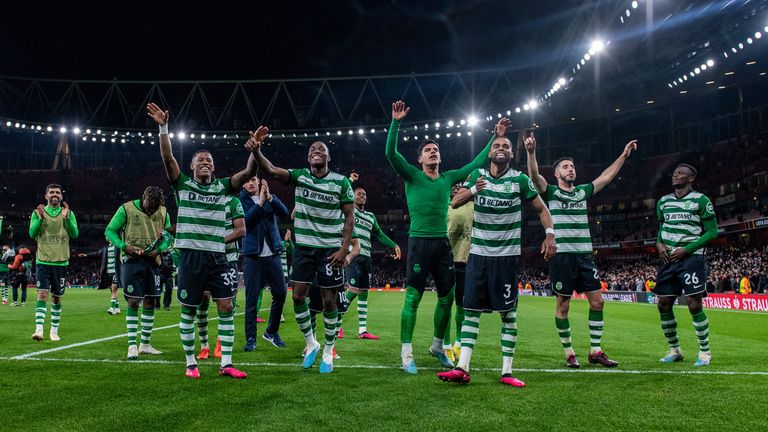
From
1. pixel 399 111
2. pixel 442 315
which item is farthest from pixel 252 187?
pixel 442 315

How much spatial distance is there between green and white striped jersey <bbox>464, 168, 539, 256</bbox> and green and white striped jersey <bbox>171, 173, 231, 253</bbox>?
9.24 ft

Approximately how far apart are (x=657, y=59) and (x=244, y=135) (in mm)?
33530

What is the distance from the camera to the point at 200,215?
5.93 metres

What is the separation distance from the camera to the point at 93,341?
8539 millimetres

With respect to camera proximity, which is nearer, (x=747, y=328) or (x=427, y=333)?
(x=427, y=333)

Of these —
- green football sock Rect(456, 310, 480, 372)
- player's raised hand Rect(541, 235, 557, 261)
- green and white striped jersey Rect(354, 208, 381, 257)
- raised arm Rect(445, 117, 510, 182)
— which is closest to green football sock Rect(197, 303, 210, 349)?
green football sock Rect(456, 310, 480, 372)

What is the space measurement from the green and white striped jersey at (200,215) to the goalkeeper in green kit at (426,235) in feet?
6.68

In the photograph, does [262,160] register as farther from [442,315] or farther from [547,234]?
[547,234]

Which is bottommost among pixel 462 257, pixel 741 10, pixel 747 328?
pixel 747 328

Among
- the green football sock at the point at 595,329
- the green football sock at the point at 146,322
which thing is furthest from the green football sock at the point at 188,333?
the green football sock at the point at 595,329

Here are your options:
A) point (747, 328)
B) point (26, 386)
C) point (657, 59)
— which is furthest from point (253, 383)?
point (657, 59)

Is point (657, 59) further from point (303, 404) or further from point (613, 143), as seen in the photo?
point (303, 404)

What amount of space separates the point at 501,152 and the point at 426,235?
128 cm

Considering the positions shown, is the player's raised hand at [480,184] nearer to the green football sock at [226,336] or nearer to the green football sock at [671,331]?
the green football sock at [226,336]
